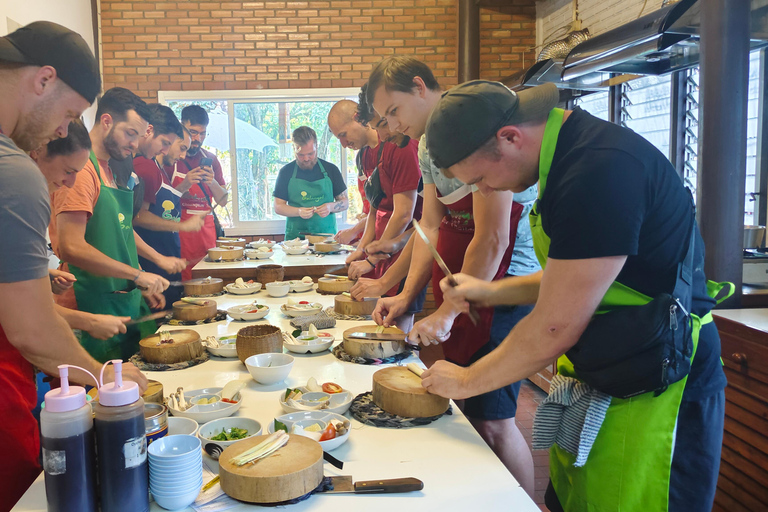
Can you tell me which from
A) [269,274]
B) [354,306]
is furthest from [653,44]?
[269,274]

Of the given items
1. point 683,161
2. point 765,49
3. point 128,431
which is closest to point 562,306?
point 128,431

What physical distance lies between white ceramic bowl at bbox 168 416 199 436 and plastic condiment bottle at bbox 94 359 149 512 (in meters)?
0.33

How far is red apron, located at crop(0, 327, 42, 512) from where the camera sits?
1.39 m

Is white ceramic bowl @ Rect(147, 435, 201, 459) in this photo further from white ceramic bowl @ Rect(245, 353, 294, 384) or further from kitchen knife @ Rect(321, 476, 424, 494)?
white ceramic bowl @ Rect(245, 353, 294, 384)

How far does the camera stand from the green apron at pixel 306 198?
19.6ft

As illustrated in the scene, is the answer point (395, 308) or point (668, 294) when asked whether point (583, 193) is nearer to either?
point (668, 294)

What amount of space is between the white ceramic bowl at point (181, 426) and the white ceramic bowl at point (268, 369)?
0.37 meters

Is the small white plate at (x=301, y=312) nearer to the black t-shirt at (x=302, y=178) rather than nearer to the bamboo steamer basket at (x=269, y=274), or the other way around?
the bamboo steamer basket at (x=269, y=274)

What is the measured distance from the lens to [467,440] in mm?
1468

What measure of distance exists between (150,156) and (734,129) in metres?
3.86

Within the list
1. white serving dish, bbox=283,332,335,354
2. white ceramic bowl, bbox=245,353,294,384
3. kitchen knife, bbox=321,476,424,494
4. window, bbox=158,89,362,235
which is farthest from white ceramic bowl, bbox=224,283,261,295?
window, bbox=158,89,362,235

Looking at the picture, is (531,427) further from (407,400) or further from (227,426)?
(227,426)

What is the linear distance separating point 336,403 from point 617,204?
933 millimetres

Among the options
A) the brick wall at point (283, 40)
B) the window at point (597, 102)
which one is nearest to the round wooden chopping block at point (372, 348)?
the window at point (597, 102)
